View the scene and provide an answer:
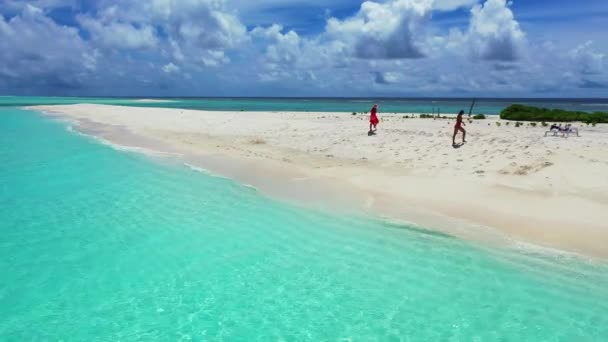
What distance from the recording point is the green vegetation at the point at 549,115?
32.7m

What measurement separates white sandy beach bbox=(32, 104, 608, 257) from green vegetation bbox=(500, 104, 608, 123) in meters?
11.0

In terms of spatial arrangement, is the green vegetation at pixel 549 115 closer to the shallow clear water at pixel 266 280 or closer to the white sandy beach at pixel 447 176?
the white sandy beach at pixel 447 176

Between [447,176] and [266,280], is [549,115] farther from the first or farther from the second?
[266,280]

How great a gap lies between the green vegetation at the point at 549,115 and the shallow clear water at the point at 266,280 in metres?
28.2

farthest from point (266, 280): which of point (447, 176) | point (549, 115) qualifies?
point (549, 115)

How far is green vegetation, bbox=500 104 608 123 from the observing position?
3266 centimetres

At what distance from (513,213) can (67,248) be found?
11007mm

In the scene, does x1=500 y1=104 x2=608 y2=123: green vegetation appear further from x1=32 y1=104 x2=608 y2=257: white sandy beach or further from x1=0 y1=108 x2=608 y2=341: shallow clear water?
x1=0 y1=108 x2=608 y2=341: shallow clear water

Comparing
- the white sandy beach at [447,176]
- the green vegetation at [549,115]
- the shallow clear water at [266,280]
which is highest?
the green vegetation at [549,115]

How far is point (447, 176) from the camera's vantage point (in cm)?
1620

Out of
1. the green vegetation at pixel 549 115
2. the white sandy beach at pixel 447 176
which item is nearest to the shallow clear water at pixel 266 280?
the white sandy beach at pixel 447 176

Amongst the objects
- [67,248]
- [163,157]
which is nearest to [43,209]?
[67,248]

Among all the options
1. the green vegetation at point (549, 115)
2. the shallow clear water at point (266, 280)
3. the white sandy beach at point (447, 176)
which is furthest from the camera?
the green vegetation at point (549, 115)

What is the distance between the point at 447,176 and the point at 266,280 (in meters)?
9.72
